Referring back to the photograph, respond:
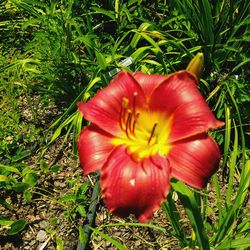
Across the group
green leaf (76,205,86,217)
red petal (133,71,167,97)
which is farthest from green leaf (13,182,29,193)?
red petal (133,71,167,97)

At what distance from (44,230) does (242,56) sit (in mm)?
1186

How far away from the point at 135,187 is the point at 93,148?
0.18 meters

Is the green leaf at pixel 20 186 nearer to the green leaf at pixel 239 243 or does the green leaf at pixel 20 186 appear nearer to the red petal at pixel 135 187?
the red petal at pixel 135 187

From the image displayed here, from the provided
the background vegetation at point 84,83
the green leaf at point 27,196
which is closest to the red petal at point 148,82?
the background vegetation at point 84,83

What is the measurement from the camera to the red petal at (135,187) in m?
0.92

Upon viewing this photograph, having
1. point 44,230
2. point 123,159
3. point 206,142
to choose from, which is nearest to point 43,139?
point 44,230

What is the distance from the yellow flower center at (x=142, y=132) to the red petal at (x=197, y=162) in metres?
0.07

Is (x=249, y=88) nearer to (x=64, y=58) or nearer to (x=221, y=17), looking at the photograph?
A: (x=221, y=17)

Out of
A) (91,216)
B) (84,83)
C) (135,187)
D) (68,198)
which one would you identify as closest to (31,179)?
(68,198)

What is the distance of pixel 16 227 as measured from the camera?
5.17 ft

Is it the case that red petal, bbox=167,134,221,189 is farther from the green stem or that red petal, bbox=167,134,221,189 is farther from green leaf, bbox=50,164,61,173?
green leaf, bbox=50,164,61,173

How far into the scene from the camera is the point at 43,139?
1900mm

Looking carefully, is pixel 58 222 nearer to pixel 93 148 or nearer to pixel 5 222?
pixel 5 222

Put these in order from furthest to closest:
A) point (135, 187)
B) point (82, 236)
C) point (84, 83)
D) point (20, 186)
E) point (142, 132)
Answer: point (84, 83)
point (20, 186)
point (82, 236)
point (142, 132)
point (135, 187)
